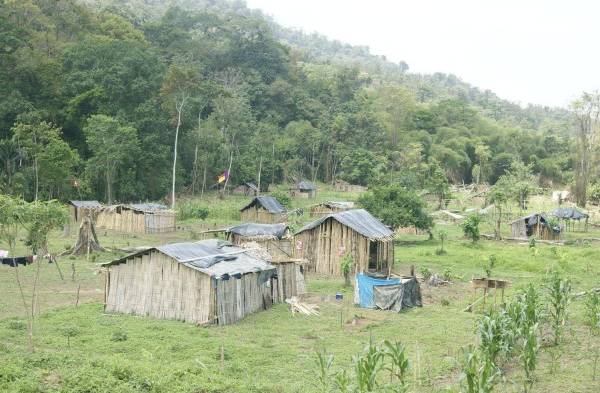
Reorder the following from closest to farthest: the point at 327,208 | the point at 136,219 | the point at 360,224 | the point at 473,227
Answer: the point at 360,224 → the point at 473,227 → the point at 136,219 → the point at 327,208

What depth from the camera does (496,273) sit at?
29266mm

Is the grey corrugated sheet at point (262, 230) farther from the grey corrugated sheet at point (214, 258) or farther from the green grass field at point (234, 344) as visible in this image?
the grey corrugated sheet at point (214, 258)

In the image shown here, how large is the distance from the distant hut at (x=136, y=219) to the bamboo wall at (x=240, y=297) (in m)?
23.3

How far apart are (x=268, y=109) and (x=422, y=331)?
250 feet

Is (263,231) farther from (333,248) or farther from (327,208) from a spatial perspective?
(327,208)

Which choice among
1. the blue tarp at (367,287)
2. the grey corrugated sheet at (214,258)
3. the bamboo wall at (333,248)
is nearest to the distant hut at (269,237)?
the bamboo wall at (333,248)

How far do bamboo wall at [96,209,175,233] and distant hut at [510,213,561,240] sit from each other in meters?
24.6

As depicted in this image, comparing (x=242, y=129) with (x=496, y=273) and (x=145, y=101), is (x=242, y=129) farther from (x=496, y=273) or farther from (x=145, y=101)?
(x=496, y=273)

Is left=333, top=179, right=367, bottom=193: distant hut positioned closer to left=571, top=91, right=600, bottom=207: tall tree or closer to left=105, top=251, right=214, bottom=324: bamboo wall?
left=571, top=91, right=600, bottom=207: tall tree

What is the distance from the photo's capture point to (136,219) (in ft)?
141

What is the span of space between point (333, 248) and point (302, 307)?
831 cm

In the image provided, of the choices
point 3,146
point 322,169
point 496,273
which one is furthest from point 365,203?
point 322,169

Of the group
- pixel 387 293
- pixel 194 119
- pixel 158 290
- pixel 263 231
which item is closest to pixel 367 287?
pixel 387 293

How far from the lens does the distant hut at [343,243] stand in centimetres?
2766
